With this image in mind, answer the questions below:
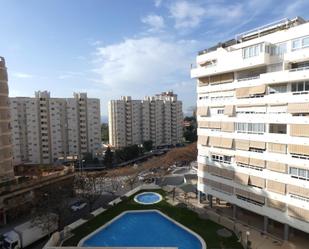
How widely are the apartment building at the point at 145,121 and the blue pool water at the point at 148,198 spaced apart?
1977 inches

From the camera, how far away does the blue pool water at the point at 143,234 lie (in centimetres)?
2820

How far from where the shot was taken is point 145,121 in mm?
96375

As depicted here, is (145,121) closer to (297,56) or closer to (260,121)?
(260,121)

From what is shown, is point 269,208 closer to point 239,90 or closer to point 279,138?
point 279,138

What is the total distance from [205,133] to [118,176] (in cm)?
3193

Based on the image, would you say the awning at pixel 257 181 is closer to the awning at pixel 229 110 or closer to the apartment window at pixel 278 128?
the apartment window at pixel 278 128

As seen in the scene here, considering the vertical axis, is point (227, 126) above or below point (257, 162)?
above

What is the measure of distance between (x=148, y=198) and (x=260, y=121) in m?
21.4

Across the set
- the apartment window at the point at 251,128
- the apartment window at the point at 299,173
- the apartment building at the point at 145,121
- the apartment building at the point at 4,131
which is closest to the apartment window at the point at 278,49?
the apartment window at the point at 251,128

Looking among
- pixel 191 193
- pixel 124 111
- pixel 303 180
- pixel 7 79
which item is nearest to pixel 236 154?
pixel 303 180

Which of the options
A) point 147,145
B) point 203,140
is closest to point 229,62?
point 203,140

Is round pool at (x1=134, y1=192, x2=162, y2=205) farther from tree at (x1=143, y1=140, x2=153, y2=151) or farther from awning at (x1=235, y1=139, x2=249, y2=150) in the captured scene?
tree at (x1=143, y1=140, x2=153, y2=151)

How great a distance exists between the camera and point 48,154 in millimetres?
75750

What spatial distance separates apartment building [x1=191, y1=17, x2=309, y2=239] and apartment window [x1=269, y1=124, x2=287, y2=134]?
9cm
